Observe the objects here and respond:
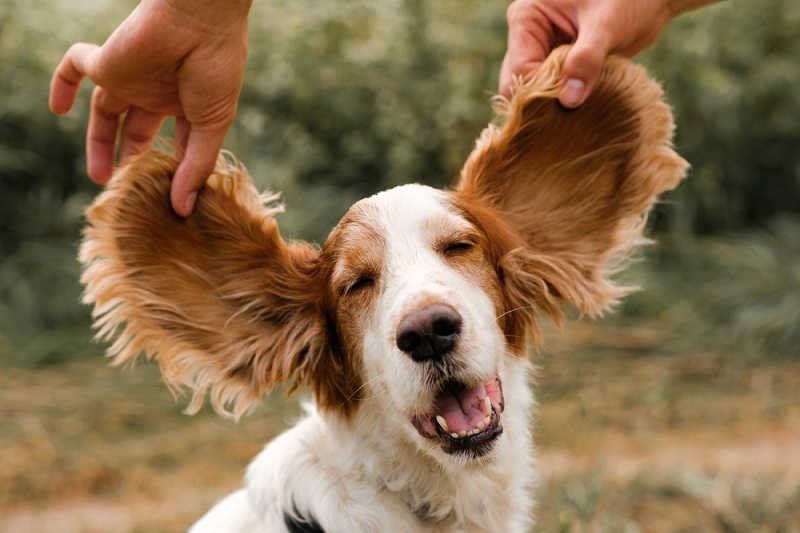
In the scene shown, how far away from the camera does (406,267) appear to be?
2.80 metres

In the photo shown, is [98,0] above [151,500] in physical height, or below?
Answer: above

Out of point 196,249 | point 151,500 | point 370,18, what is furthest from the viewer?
point 370,18

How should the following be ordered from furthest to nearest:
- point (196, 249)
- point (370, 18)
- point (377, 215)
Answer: point (370, 18) < point (196, 249) < point (377, 215)

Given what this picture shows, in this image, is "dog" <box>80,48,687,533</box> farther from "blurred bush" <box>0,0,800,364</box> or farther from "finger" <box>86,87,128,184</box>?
"blurred bush" <box>0,0,800,364</box>

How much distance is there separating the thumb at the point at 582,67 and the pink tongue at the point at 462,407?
1067mm

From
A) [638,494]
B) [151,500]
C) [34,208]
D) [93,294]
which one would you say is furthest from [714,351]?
[34,208]

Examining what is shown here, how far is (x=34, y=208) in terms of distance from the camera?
324 inches

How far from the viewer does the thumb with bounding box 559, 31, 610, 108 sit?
9.99 feet

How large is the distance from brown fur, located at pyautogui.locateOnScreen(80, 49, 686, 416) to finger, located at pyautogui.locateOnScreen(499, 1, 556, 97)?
0.68 ft

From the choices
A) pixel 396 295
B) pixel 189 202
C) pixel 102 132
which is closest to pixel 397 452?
pixel 396 295

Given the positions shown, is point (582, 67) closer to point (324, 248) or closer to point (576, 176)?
point (576, 176)

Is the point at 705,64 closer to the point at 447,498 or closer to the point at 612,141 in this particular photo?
the point at 612,141

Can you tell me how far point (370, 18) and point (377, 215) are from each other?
6931mm

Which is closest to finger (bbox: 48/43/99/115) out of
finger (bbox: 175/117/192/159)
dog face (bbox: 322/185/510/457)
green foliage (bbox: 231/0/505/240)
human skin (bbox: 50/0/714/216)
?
human skin (bbox: 50/0/714/216)
